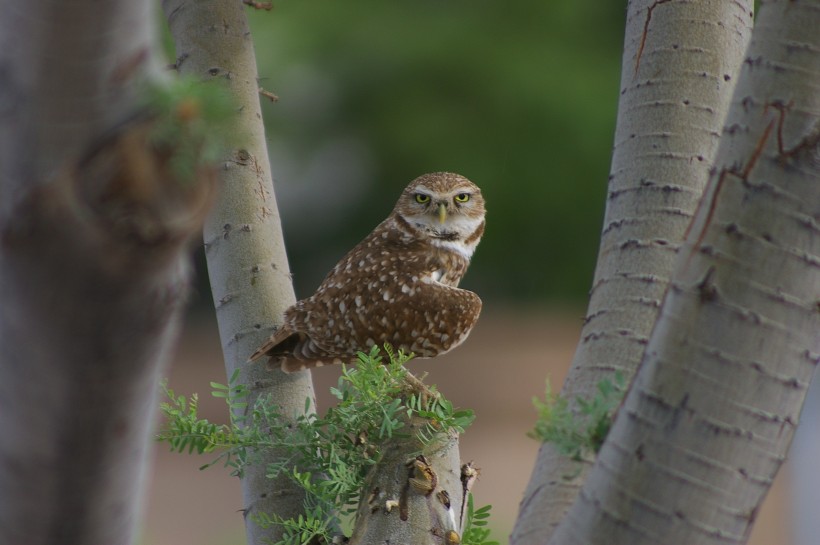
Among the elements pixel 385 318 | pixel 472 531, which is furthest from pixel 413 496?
pixel 385 318

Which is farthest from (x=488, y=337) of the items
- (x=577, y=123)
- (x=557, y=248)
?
(x=577, y=123)

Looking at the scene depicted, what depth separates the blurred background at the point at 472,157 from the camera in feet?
19.2

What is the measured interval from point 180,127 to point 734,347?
0.52 metres

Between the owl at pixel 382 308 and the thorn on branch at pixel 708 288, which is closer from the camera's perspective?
the thorn on branch at pixel 708 288

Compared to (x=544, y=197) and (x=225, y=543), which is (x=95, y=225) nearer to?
(x=225, y=543)

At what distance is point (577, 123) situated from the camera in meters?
6.05

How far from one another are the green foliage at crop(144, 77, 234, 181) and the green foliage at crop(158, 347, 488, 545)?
92 centimetres

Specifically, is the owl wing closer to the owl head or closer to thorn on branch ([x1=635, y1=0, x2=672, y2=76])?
the owl head

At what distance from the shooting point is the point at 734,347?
2.84 ft

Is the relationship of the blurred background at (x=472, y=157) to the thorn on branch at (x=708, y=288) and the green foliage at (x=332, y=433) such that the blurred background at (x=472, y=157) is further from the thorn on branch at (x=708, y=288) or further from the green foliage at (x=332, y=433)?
the thorn on branch at (x=708, y=288)

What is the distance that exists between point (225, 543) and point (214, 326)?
243 cm

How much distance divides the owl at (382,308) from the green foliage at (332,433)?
0.51 feet

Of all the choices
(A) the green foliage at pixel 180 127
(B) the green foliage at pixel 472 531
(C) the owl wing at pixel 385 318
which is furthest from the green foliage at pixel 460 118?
(A) the green foliage at pixel 180 127

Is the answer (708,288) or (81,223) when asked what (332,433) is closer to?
(708,288)
